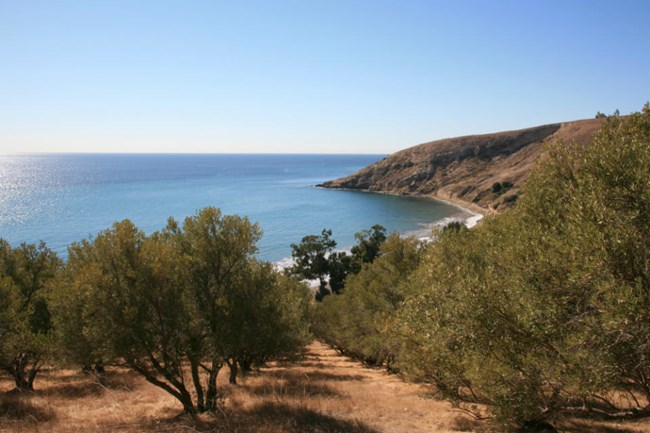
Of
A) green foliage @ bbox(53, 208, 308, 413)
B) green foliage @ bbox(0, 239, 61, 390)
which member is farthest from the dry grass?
green foliage @ bbox(53, 208, 308, 413)

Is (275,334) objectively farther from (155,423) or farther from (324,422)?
(155,423)

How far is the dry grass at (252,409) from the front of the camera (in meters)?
15.8

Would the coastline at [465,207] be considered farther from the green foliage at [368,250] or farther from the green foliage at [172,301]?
the green foliage at [172,301]

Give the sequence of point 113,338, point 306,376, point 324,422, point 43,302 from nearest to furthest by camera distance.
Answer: point 113,338 < point 324,422 < point 43,302 < point 306,376

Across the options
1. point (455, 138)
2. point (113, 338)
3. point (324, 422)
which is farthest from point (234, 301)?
point (455, 138)

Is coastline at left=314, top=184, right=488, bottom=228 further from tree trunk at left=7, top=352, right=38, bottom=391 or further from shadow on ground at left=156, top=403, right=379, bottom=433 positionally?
tree trunk at left=7, top=352, right=38, bottom=391

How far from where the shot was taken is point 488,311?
38.0 ft

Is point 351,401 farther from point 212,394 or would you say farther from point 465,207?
point 465,207

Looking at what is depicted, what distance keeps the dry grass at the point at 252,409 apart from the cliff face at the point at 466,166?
121034mm

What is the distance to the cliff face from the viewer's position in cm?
14488

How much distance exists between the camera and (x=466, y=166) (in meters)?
173

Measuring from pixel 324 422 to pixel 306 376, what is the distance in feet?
38.0

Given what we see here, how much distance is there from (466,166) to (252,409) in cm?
16966

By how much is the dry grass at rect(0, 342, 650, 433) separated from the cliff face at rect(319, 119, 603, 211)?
12103 cm
